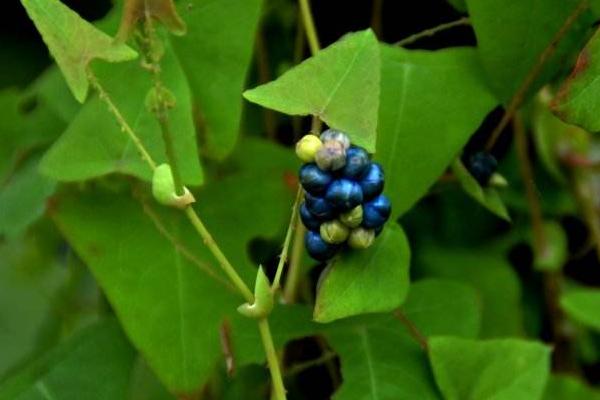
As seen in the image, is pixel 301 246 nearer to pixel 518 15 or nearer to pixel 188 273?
pixel 188 273

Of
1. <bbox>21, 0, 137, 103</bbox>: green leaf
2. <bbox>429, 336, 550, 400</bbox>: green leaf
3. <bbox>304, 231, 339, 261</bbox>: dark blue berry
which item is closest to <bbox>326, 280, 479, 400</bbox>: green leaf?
<bbox>429, 336, 550, 400</bbox>: green leaf

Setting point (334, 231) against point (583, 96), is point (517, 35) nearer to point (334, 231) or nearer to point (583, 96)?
point (583, 96)

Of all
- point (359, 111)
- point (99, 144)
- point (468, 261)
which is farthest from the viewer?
point (468, 261)

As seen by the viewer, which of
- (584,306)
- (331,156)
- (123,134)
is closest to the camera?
(331,156)

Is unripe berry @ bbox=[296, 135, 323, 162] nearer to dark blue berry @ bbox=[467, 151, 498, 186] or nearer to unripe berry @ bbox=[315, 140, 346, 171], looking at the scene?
unripe berry @ bbox=[315, 140, 346, 171]

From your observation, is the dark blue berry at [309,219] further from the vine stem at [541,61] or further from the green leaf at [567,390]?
the green leaf at [567,390]

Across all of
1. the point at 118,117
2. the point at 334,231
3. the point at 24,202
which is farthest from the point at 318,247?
the point at 24,202

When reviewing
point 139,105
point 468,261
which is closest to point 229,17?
point 139,105
